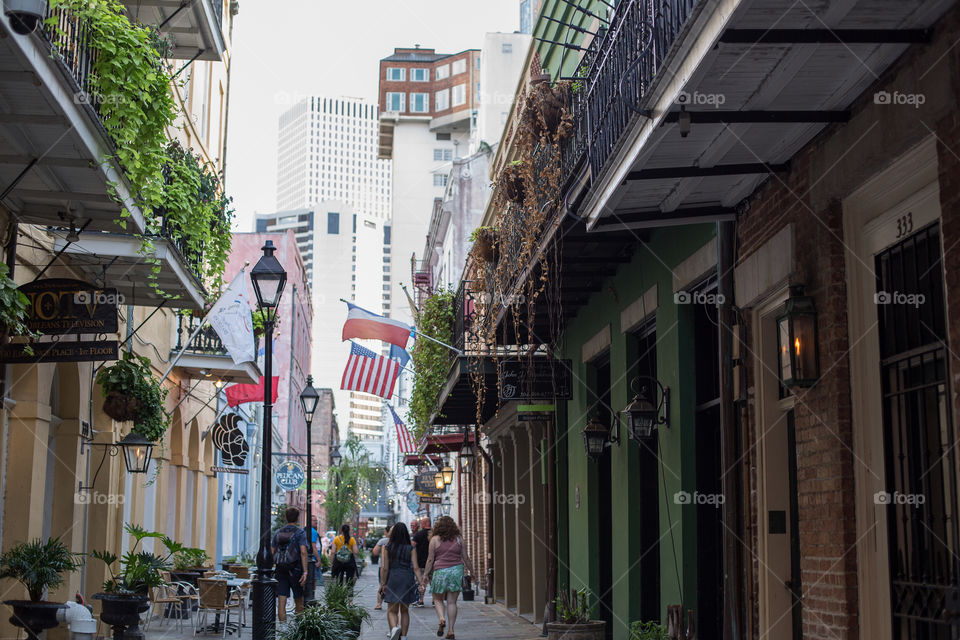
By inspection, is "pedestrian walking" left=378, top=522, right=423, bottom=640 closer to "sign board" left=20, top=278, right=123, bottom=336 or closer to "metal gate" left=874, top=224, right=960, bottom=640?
"sign board" left=20, top=278, right=123, bottom=336

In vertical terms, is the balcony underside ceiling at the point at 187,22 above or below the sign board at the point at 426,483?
above

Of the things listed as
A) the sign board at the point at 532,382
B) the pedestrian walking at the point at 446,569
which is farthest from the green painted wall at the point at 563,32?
the pedestrian walking at the point at 446,569

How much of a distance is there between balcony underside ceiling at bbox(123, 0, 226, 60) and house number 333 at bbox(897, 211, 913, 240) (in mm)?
9918

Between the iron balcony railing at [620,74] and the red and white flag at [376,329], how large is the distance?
9751 mm

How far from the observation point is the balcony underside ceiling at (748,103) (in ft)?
16.5

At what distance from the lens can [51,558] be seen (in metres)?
10.2

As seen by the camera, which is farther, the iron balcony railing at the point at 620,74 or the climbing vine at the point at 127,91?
the climbing vine at the point at 127,91

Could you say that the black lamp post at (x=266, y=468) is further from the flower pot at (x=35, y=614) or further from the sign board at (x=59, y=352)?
the flower pot at (x=35, y=614)

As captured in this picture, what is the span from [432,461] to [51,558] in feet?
80.4

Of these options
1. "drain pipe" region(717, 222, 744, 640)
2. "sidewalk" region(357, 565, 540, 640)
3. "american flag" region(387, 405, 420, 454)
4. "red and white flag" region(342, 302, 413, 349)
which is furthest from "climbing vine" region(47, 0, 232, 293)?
"american flag" region(387, 405, 420, 454)

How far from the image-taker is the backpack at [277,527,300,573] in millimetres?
16281

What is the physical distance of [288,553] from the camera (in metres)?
16.3

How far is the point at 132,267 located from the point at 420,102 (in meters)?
72.8

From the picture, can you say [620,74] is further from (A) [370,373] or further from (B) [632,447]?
(A) [370,373]
